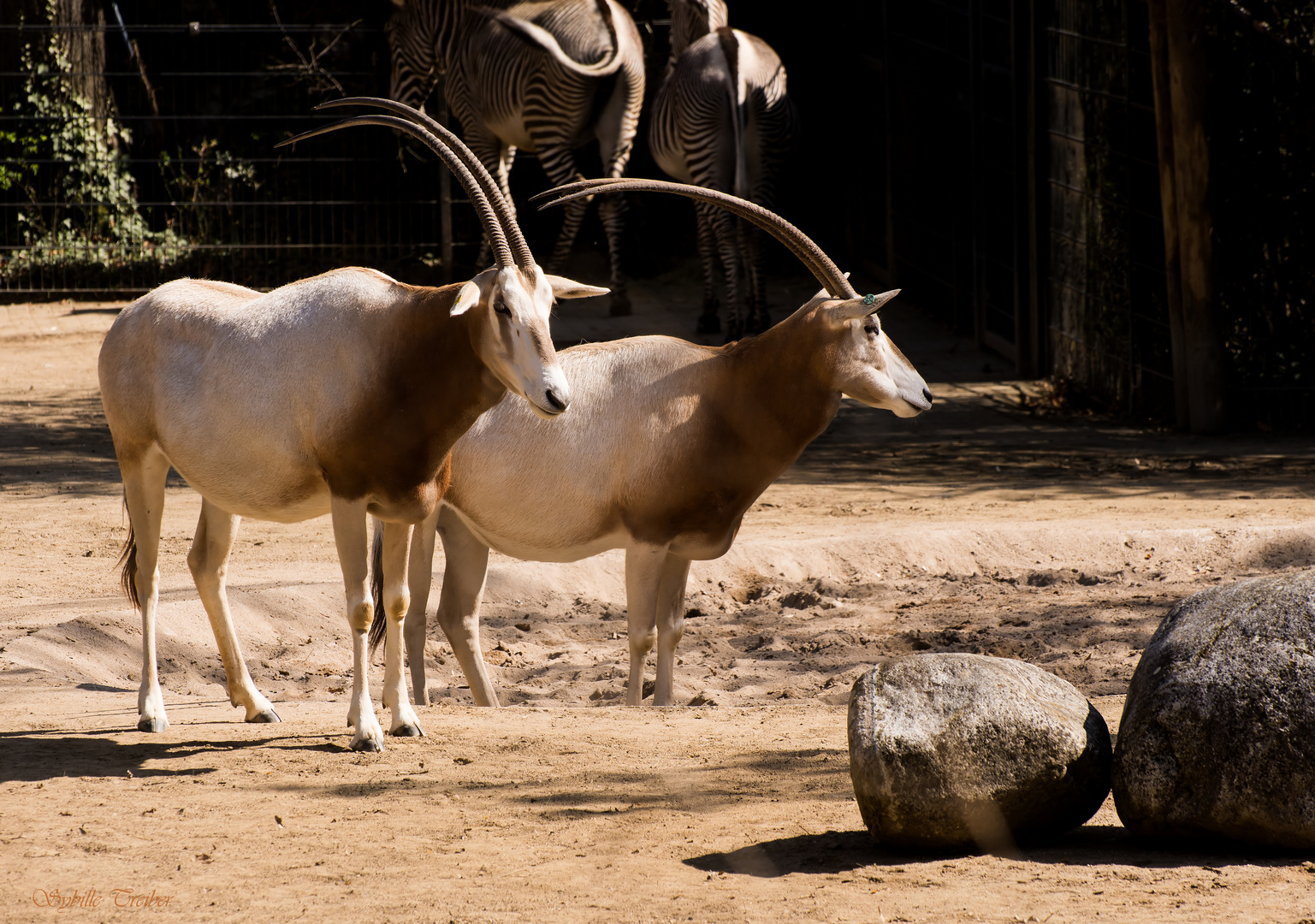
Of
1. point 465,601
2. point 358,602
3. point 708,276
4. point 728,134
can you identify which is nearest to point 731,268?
point 708,276

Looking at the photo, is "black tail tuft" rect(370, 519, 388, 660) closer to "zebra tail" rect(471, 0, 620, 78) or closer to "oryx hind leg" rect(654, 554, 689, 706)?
"oryx hind leg" rect(654, 554, 689, 706)

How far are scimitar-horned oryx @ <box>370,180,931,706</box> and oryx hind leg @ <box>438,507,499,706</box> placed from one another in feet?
0.76

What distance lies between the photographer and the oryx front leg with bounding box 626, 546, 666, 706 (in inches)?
217

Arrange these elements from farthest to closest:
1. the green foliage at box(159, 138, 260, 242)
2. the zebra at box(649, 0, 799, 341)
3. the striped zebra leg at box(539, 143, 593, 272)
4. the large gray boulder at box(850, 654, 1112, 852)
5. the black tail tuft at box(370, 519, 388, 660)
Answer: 1. the green foliage at box(159, 138, 260, 242)
2. the striped zebra leg at box(539, 143, 593, 272)
3. the zebra at box(649, 0, 799, 341)
4. the black tail tuft at box(370, 519, 388, 660)
5. the large gray boulder at box(850, 654, 1112, 852)

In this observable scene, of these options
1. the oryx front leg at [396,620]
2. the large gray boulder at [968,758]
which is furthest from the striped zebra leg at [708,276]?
the large gray boulder at [968,758]

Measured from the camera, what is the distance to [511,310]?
4461 mm

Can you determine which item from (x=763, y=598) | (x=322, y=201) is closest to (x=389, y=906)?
(x=763, y=598)

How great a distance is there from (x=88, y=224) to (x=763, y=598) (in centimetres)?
1000

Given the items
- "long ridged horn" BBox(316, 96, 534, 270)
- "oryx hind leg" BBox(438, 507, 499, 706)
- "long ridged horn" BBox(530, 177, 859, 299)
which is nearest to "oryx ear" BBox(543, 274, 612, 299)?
"long ridged horn" BBox(316, 96, 534, 270)

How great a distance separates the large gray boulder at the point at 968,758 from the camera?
12.3ft

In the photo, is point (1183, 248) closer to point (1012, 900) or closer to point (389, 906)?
point (1012, 900)

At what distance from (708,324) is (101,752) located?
8997 millimetres

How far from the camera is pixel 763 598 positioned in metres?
7.23

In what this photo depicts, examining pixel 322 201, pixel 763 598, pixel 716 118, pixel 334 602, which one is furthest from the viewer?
A: pixel 322 201
